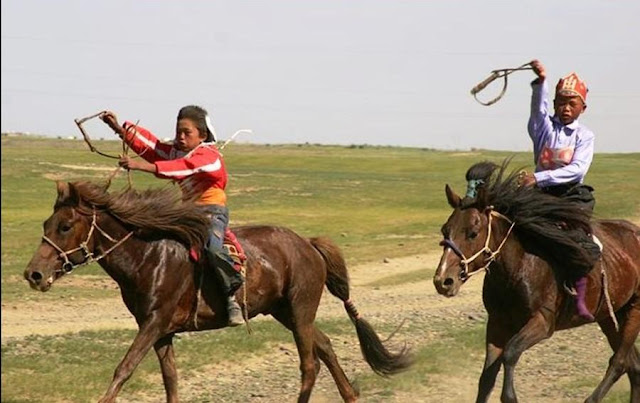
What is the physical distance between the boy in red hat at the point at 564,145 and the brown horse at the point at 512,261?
17 cm

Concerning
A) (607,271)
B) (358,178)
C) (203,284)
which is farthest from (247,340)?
(358,178)

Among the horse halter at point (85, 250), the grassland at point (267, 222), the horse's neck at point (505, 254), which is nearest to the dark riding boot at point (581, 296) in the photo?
the horse's neck at point (505, 254)

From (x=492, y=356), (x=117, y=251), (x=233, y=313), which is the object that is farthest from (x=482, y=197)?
(x=117, y=251)

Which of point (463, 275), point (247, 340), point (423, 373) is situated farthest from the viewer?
point (247, 340)

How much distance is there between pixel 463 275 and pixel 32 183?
42186 mm

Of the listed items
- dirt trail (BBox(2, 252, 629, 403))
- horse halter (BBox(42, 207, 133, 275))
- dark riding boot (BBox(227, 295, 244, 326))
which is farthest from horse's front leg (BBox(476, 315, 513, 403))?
horse halter (BBox(42, 207, 133, 275))

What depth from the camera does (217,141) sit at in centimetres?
909

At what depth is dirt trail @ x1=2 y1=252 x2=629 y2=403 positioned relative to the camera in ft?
36.6

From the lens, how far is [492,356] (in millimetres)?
8414

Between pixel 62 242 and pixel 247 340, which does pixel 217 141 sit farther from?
pixel 247 340

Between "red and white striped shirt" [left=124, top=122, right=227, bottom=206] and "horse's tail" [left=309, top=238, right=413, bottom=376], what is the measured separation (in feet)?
5.14

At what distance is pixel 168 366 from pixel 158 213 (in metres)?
1.33

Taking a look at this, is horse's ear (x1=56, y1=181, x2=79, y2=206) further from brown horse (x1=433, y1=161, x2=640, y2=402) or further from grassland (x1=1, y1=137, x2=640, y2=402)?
grassland (x1=1, y1=137, x2=640, y2=402)

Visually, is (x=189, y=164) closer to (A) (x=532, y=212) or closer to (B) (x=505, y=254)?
(B) (x=505, y=254)
